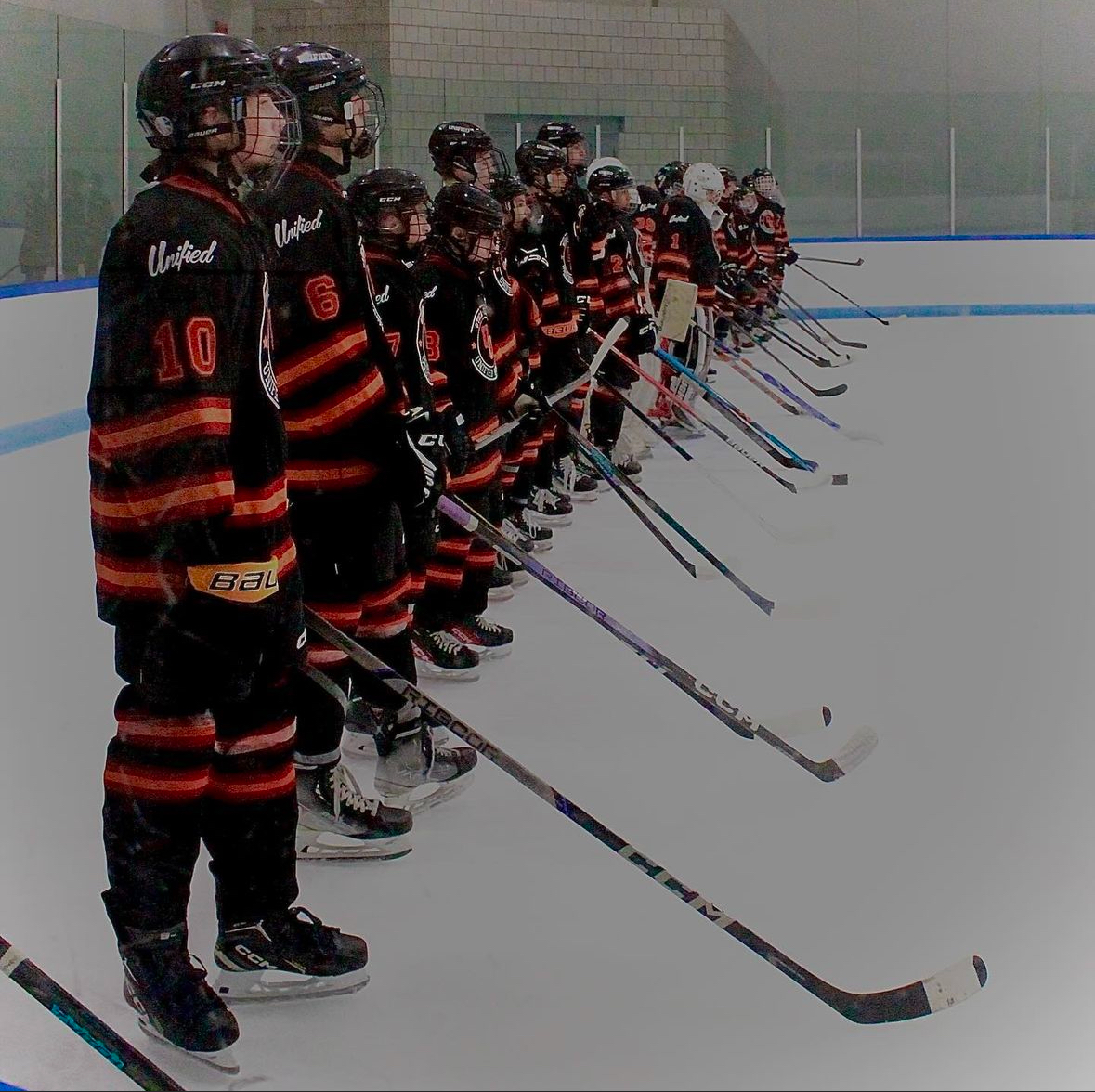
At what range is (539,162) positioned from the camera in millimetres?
3693

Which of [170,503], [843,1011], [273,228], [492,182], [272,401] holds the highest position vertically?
[492,182]

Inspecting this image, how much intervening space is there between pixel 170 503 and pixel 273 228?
48 centimetres

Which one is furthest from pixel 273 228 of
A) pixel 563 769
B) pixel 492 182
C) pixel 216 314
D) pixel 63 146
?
pixel 492 182

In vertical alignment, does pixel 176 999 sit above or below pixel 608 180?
below

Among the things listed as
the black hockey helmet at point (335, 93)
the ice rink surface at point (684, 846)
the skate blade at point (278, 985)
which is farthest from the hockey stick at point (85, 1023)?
the black hockey helmet at point (335, 93)

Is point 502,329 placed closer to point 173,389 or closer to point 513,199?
point 513,199

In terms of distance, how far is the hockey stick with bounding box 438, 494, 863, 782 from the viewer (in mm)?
2480

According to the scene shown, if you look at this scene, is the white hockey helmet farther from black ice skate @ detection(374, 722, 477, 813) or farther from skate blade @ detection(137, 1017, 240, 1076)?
skate blade @ detection(137, 1017, 240, 1076)

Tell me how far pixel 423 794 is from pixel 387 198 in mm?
868

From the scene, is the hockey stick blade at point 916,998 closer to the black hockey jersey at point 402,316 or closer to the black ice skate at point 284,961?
the black ice skate at point 284,961

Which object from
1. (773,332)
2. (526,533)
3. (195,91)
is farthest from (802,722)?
(773,332)

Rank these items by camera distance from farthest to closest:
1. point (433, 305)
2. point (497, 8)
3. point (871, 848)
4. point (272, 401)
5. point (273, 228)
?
point (433, 305)
point (497, 8)
point (871, 848)
point (273, 228)
point (272, 401)

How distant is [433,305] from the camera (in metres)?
3.00

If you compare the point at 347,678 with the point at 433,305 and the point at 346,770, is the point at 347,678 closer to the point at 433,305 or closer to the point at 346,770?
the point at 346,770
